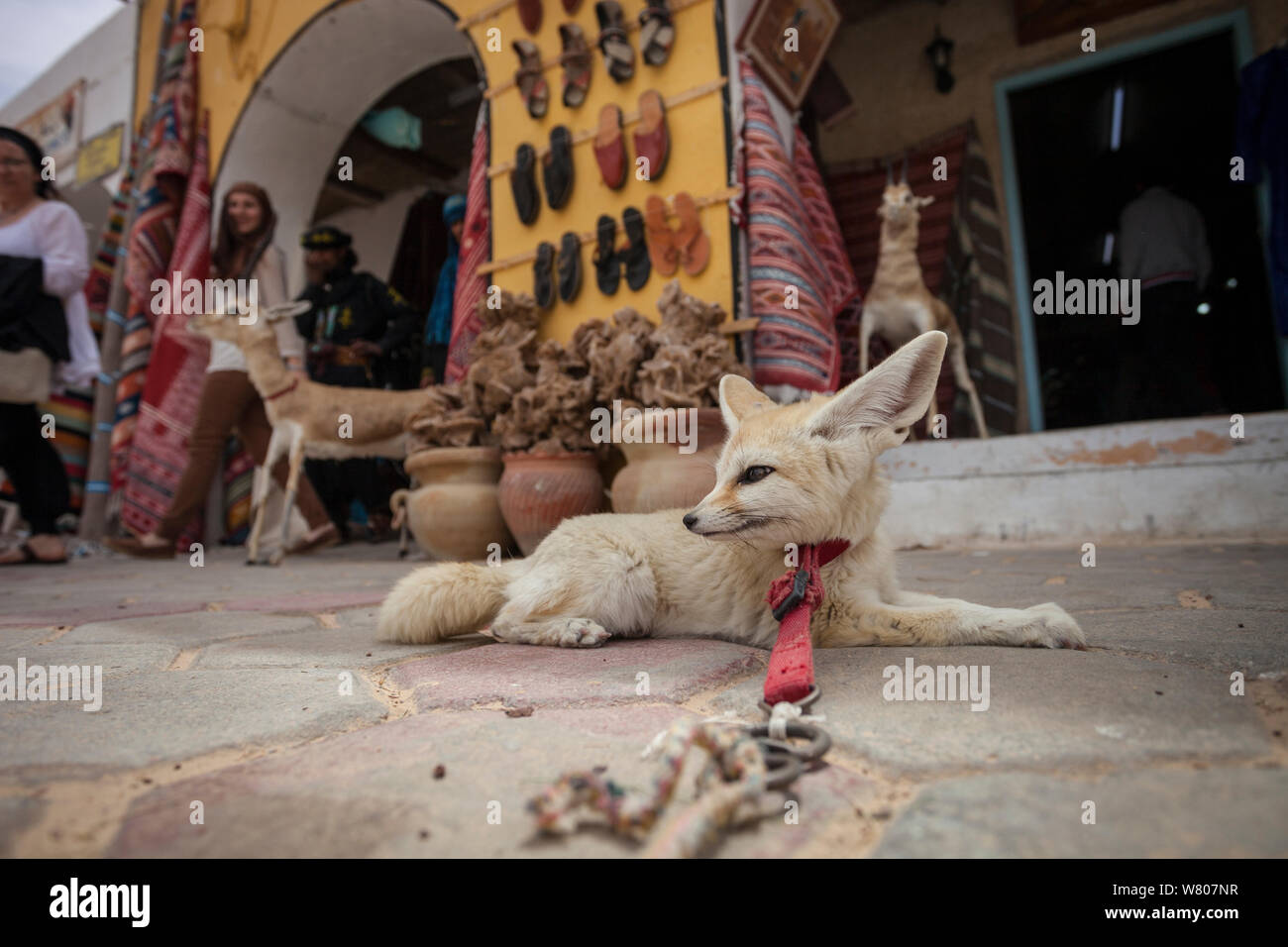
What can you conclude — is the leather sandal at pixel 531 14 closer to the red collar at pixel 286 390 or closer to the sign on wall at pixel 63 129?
the red collar at pixel 286 390

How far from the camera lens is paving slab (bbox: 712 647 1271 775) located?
3.04 ft

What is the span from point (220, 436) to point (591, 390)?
12.4 ft

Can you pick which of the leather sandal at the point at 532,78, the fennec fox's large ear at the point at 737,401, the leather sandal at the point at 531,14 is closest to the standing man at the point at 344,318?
the leather sandal at the point at 532,78

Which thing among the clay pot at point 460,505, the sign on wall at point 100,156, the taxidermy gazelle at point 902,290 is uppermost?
the sign on wall at point 100,156

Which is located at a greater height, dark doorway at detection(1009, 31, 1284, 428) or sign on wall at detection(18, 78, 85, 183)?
sign on wall at detection(18, 78, 85, 183)

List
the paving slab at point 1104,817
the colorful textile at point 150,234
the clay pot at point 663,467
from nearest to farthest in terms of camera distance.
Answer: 1. the paving slab at point 1104,817
2. the clay pot at point 663,467
3. the colorful textile at point 150,234

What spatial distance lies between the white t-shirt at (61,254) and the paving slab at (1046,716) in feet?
20.1

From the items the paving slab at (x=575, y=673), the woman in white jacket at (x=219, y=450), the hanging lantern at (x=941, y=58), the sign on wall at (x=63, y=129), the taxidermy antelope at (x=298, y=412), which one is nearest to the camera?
the paving slab at (x=575, y=673)

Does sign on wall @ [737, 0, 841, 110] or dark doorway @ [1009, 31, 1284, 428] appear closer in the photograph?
sign on wall @ [737, 0, 841, 110]

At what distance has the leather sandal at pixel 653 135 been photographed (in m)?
4.54

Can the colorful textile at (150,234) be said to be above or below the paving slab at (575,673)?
above

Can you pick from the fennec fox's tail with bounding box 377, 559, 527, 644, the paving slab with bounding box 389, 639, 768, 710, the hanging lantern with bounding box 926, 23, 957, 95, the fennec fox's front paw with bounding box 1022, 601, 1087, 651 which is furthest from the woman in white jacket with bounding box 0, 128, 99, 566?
the hanging lantern with bounding box 926, 23, 957, 95

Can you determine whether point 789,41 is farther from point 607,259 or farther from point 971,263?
point 971,263

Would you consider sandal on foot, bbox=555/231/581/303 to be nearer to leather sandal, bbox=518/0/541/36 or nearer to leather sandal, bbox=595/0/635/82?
leather sandal, bbox=595/0/635/82
